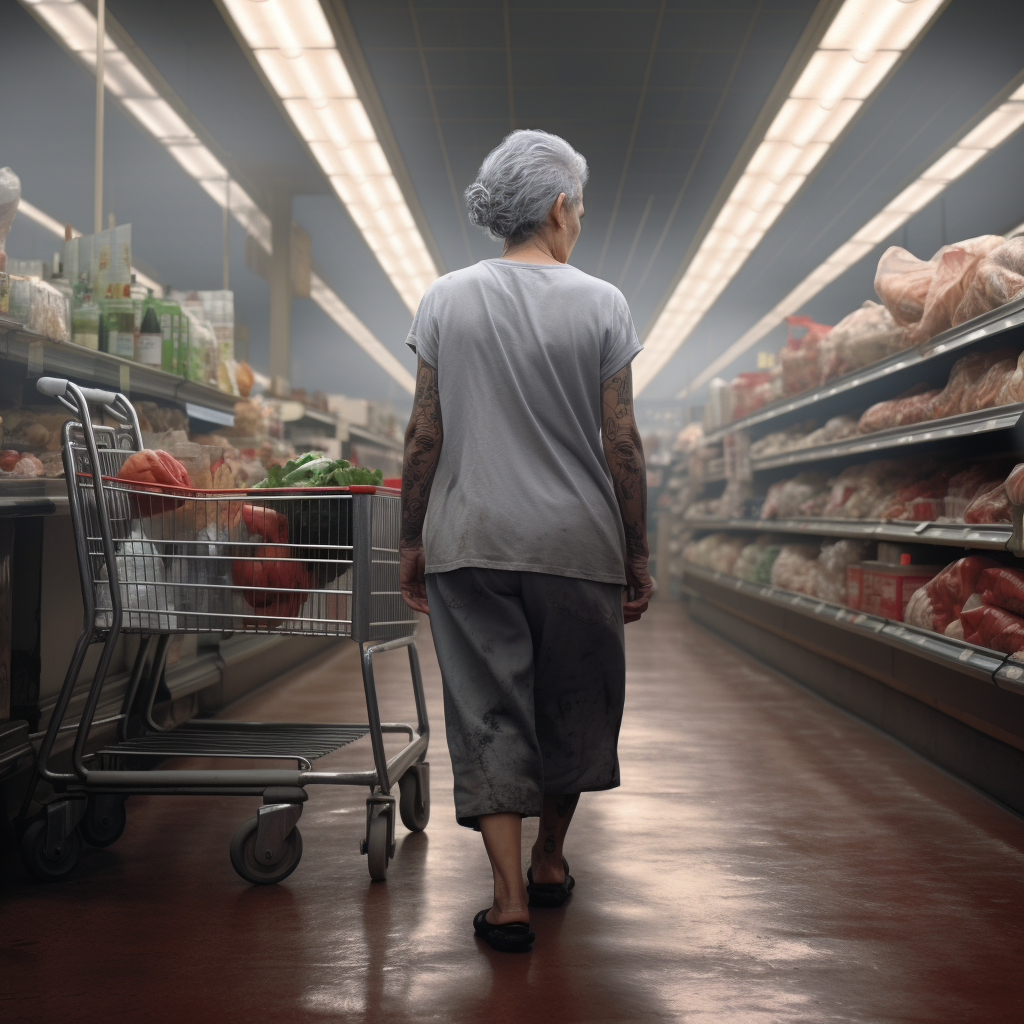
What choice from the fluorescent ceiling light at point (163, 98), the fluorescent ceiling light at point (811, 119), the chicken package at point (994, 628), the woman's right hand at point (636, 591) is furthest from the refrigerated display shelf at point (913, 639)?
the fluorescent ceiling light at point (163, 98)

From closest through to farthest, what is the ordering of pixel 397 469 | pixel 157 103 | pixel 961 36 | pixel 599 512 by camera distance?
pixel 599 512 → pixel 961 36 → pixel 157 103 → pixel 397 469

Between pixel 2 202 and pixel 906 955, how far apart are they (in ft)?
9.58

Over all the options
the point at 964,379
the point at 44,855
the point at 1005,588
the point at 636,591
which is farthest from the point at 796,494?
the point at 44,855

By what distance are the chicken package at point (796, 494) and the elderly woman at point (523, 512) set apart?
160 inches

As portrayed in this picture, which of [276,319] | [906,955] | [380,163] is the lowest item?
[906,955]

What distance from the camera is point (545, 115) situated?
7.23 meters

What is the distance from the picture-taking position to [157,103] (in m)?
6.72

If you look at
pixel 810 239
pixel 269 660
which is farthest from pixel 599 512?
pixel 810 239

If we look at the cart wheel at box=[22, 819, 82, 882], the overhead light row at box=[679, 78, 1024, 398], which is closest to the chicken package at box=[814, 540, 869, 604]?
the overhead light row at box=[679, 78, 1024, 398]

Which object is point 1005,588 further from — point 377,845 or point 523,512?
Answer: point 377,845

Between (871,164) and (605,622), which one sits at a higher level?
(871,164)

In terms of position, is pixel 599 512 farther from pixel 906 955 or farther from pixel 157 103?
pixel 157 103

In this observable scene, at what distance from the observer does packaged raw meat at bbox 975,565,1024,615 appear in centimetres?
288

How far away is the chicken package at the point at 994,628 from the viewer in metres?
2.84
